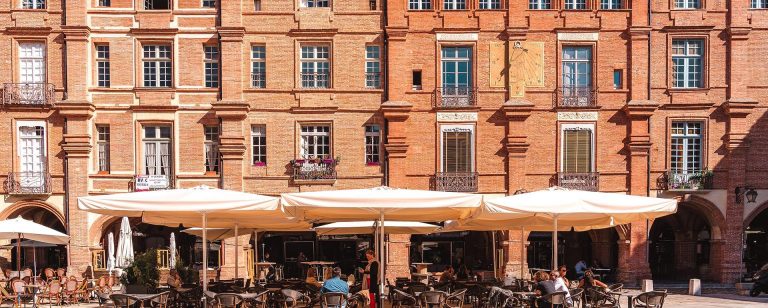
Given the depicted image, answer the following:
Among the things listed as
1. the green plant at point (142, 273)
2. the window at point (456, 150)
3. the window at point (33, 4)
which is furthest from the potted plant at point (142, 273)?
the window at point (33, 4)

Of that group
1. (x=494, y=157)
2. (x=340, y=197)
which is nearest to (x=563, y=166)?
(x=494, y=157)

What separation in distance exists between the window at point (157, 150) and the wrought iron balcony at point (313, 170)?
465 centimetres

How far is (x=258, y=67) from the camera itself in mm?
30391

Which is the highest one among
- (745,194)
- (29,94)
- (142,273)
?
(29,94)

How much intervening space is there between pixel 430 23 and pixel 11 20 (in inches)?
595

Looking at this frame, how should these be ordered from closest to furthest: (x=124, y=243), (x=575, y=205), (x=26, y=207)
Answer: (x=575, y=205), (x=124, y=243), (x=26, y=207)

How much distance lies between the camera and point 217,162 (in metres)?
30.4

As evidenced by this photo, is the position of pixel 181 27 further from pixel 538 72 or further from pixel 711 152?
pixel 711 152

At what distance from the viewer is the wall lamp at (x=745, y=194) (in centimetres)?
2978

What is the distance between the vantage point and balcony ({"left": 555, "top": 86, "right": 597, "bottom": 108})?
3038cm

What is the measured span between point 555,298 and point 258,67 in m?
17.9

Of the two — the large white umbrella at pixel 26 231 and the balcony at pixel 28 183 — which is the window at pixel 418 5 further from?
the large white umbrella at pixel 26 231

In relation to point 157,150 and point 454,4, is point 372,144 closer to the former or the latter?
point 454,4

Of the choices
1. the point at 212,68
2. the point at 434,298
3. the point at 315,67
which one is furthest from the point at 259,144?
the point at 434,298
